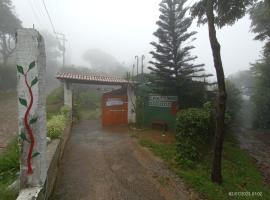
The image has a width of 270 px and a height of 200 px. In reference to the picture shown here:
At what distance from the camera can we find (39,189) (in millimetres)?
3971

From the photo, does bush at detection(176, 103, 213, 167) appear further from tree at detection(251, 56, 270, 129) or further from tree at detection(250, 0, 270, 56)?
tree at detection(251, 56, 270, 129)

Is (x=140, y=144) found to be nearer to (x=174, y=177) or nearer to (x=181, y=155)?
(x=181, y=155)

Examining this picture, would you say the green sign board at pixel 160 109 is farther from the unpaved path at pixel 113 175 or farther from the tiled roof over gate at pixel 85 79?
the unpaved path at pixel 113 175

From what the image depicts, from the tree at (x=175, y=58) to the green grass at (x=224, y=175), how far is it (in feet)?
12.5

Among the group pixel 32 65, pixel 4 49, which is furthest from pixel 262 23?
pixel 4 49

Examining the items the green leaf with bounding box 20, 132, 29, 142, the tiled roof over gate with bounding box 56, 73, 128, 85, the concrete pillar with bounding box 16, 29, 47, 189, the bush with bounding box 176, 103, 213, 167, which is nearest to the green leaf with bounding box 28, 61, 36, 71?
the concrete pillar with bounding box 16, 29, 47, 189

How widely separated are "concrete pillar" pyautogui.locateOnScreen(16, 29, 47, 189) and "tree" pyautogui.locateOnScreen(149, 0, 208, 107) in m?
8.86

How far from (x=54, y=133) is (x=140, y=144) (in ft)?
11.5

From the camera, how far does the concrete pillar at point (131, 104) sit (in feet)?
44.0

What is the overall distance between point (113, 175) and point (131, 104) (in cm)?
749

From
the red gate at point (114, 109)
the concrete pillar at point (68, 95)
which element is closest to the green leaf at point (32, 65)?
the concrete pillar at point (68, 95)

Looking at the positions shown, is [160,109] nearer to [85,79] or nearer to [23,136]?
[85,79]

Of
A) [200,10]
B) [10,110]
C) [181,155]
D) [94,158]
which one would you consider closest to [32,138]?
[94,158]

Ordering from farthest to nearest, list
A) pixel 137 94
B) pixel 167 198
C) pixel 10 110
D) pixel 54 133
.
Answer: pixel 10 110 → pixel 137 94 → pixel 54 133 → pixel 167 198
